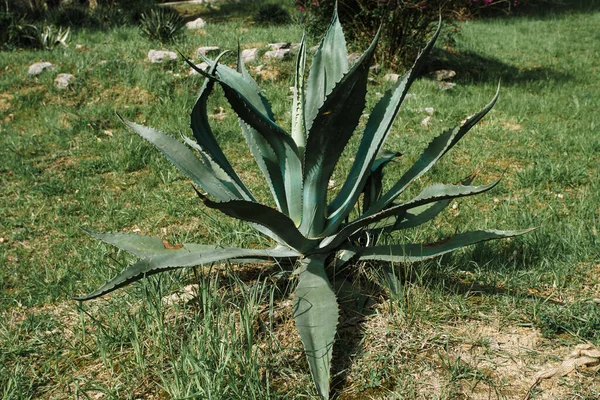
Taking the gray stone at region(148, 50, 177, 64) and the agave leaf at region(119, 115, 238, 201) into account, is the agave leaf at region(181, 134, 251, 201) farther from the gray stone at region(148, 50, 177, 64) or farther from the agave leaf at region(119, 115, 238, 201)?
the gray stone at region(148, 50, 177, 64)

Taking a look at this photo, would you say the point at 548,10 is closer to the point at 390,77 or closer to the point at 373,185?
the point at 390,77

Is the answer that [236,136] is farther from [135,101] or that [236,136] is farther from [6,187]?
[6,187]

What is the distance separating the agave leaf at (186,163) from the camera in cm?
237

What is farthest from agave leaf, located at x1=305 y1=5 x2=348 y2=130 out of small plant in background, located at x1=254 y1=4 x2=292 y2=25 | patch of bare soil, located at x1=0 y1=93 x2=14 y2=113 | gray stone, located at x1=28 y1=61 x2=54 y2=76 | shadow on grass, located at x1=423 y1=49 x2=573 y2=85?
small plant in background, located at x1=254 y1=4 x2=292 y2=25

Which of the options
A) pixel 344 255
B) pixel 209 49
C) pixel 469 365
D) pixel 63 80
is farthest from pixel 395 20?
pixel 469 365

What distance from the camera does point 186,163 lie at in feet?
7.88

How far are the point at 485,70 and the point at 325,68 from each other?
265 inches

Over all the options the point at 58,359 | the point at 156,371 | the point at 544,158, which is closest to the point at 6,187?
the point at 58,359

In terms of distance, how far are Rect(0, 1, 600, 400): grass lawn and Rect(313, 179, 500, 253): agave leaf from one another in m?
0.22

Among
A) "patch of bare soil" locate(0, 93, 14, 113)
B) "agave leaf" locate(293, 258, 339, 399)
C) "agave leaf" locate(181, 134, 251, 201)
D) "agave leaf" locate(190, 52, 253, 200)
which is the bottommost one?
"patch of bare soil" locate(0, 93, 14, 113)

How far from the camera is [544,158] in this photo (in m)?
4.75

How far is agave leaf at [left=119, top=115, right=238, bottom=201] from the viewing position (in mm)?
2367

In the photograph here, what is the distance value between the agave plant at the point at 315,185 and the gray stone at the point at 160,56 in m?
4.58

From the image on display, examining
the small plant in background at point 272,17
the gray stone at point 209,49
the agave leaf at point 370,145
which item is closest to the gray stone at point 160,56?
the gray stone at point 209,49
